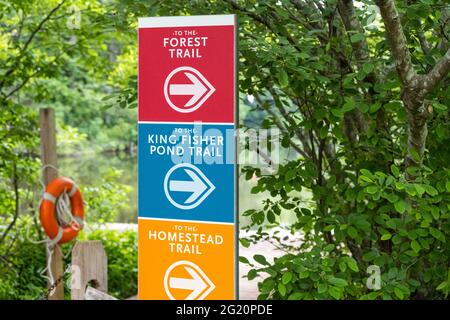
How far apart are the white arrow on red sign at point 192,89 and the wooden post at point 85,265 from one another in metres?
1.50

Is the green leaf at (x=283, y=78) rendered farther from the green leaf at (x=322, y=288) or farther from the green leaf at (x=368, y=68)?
the green leaf at (x=322, y=288)

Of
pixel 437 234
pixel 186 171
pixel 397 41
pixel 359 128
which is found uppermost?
pixel 397 41

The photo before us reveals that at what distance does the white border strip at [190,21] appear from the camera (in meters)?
2.40

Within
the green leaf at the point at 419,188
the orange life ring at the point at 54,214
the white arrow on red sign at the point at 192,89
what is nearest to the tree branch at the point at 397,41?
the green leaf at the point at 419,188

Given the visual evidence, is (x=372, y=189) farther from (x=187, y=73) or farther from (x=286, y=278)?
(x=187, y=73)

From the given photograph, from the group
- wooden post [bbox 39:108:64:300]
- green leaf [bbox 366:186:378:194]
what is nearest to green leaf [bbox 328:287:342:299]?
green leaf [bbox 366:186:378:194]

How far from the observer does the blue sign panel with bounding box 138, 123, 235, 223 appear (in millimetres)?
2396

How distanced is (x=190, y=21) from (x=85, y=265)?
174 centimetres

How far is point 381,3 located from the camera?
2.65 metres

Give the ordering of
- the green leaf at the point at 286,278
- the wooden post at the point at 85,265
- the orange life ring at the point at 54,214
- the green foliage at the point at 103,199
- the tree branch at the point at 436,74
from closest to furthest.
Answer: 1. the tree branch at the point at 436,74
2. the green leaf at the point at 286,278
3. the wooden post at the point at 85,265
4. the orange life ring at the point at 54,214
5. the green foliage at the point at 103,199

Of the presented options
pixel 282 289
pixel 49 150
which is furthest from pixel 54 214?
pixel 282 289

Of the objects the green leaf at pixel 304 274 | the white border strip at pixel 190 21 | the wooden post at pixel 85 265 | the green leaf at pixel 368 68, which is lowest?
the wooden post at pixel 85 265

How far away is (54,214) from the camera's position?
5.95 meters

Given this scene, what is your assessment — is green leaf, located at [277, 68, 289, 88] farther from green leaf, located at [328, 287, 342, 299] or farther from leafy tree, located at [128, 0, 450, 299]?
green leaf, located at [328, 287, 342, 299]
